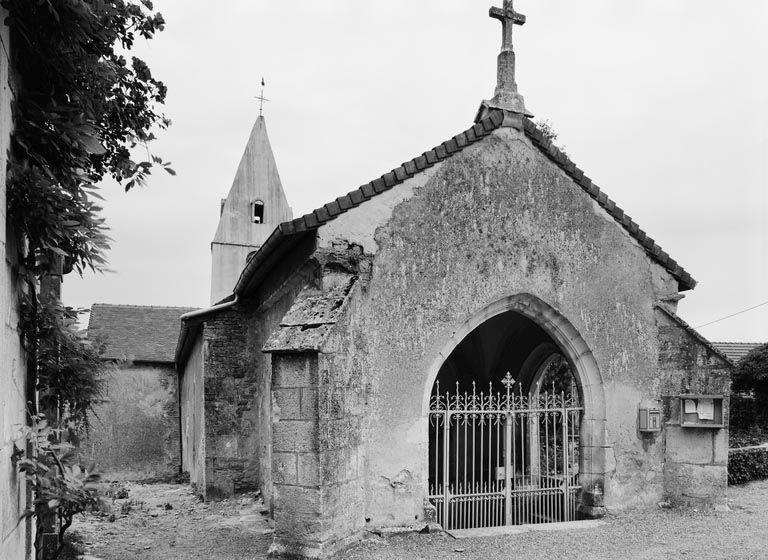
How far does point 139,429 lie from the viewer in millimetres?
19047

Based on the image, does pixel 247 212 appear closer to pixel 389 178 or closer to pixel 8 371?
pixel 389 178

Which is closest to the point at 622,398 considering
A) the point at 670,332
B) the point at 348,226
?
the point at 670,332

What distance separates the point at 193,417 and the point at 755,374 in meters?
14.7

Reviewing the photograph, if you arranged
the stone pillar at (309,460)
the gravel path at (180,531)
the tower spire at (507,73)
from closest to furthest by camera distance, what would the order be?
the stone pillar at (309,460) → the gravel path at (180,531) → the tower spire at (507,73)

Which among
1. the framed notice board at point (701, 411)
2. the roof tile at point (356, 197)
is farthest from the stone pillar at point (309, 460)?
the framed notice board at point (701, 411)

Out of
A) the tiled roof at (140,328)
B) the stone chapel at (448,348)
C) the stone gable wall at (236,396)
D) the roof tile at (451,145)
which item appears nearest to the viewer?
the stone chapel at (448,348)

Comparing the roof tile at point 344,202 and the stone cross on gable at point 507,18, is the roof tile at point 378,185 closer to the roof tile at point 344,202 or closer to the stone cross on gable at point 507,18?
the roof tile at point 344,202

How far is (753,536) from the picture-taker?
872 centimetres

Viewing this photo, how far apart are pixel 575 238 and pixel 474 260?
177 centimetres

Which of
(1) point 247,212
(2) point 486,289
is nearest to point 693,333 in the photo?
(2) point 486,289

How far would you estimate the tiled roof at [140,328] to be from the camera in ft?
64.5

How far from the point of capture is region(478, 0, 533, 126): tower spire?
31.7ft

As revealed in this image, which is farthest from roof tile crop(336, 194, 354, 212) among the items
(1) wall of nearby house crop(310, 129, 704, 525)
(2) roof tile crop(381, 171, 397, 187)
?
(2) roof tile crop(381, 171, 397, 187)

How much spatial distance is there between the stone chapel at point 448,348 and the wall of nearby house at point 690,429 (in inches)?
0.8
